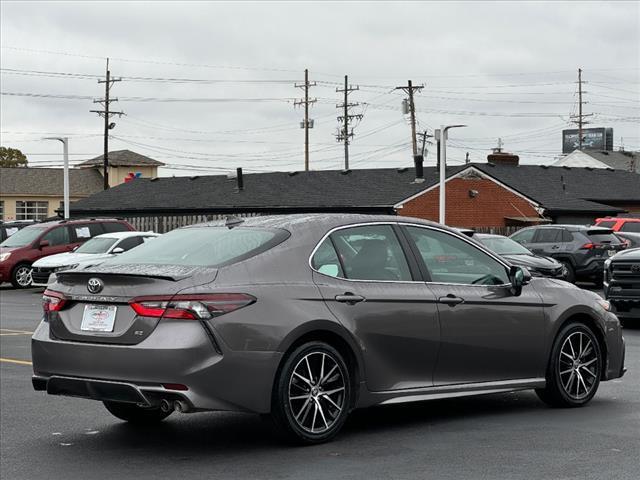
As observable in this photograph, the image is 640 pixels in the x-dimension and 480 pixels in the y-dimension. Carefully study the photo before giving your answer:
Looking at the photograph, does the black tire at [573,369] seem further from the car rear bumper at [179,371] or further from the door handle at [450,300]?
the car rear bumper at [179,371]

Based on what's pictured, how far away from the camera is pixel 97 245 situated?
30.0m

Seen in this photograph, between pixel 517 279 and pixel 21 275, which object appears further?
pixel 21 275

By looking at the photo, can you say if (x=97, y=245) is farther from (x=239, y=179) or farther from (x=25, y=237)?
(x=239, y=179)

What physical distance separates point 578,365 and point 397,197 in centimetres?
3911

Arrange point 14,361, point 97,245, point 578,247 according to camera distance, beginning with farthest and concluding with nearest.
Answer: point 578,247, point 97,245, point 14,361

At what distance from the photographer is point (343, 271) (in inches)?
320

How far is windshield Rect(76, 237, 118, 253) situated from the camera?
97.2ft

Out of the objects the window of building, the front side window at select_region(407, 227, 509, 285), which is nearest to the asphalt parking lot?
the front side window at select_region(407, 227, 509, 285)

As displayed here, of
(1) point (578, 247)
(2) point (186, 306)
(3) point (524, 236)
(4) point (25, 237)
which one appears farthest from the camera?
(4) point (25, 237)

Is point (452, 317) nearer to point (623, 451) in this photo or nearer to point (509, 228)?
point (623, 451)

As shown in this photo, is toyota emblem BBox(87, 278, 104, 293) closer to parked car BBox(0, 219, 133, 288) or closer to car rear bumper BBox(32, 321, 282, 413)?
car rear bumper BBox(32, 321, 282, 413)

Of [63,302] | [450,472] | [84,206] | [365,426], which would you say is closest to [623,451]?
[450,472]

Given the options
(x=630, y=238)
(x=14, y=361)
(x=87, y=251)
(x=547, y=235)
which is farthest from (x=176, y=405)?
(x=630, y=238)

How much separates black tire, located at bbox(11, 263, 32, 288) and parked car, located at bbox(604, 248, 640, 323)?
20241 mm
